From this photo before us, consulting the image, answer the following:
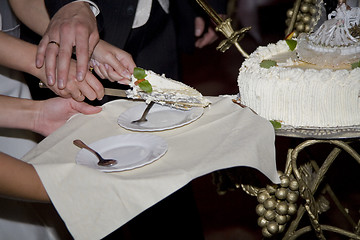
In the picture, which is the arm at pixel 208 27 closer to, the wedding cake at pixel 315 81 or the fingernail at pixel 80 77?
the wedding cake at pixel 315 81

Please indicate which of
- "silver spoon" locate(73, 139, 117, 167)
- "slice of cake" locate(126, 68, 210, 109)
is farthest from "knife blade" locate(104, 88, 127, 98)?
"silver spoon" locate(73, 139, 117, 167)

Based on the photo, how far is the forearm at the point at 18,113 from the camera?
55.9 inches

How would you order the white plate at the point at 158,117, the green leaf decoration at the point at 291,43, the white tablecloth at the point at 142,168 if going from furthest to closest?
the green leaf decoration at the point at 291,43 < the white plate at the point at 158,117 < the white tablecloth at the point at 142,168

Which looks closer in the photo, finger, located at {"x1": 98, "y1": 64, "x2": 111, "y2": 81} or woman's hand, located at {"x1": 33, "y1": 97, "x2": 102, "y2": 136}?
woman's hand, located at {"x1": 33, "y1": 97, "x2": 102, "y2": 136}

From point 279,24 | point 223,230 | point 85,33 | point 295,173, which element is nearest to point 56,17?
point 85,33

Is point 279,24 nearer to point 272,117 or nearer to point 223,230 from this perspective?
point 223,230

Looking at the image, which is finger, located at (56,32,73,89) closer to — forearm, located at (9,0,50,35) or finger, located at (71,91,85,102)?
finger, located at (71,91,85,102)

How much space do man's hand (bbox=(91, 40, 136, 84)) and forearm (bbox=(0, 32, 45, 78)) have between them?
0.20 metres

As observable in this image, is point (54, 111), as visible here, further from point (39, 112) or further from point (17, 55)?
point (17, 55)

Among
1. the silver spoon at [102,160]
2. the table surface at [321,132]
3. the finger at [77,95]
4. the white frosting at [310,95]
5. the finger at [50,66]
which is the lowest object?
the table surface at [321,132]

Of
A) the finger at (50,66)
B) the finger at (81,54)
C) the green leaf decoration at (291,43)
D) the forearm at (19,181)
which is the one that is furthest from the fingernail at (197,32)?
the forearm at (19,181)

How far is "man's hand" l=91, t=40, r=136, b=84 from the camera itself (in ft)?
4.96

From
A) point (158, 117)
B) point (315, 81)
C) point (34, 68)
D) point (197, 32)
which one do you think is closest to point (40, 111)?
point (34, 68)

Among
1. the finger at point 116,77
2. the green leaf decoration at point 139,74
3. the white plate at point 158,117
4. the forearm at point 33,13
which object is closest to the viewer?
the white plate at point 158,117
